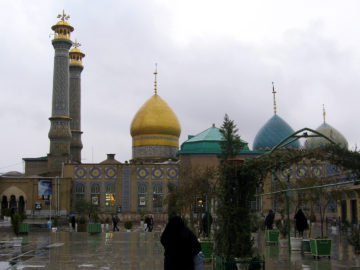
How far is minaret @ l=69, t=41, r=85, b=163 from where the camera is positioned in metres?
50.2

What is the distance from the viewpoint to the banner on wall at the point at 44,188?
1609 inches

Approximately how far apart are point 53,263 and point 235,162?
533cm

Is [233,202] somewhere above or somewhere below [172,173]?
below

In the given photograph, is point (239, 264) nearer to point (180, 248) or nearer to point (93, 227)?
point (180, 248)

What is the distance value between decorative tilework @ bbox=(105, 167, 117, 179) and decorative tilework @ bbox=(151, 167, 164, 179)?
3.27 metres

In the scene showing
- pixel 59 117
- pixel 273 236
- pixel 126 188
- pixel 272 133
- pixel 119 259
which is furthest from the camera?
pixel 272 133

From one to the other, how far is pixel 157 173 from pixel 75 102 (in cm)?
1360

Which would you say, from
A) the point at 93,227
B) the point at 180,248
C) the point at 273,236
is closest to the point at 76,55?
the point at 93,227

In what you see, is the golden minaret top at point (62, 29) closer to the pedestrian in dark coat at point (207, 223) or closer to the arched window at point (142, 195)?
the arched window at point (142, 195)

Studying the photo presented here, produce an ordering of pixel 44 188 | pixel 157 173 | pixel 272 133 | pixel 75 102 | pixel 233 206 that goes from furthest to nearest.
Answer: pixel 75 102, pixel 272 133, pixel 157 173, pixel 44 188, pixel 233 206

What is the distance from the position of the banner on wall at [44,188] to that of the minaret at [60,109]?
223 centimetres

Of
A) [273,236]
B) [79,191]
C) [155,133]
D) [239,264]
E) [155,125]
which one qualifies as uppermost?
[155,125]

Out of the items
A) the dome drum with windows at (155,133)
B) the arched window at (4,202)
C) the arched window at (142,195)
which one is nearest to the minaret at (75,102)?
the dome drum with windows at (155,133)

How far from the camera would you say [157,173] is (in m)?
43.4
